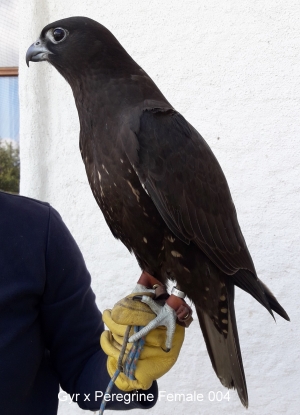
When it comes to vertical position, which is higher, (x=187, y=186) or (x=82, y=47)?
(x=82, y=47)

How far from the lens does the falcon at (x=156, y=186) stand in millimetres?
1062

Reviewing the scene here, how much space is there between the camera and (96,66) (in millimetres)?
1178

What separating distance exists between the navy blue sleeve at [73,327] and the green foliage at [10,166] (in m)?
1.49

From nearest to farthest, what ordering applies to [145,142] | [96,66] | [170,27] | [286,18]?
[145,142] → [96,66] → [286,18] → [170,27]

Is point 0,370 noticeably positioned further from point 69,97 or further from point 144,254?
point 69,97

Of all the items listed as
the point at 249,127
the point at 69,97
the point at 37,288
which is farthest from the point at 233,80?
the point at 37,288

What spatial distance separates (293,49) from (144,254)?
1.34 m

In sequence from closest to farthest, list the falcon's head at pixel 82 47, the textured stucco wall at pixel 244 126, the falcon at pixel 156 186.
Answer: the falcon at pixel 156 186
the falcon's head at pixel 82 47
the textured stucco wall at pixel 244 126

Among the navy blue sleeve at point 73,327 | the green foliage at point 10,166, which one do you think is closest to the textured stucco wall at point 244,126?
the green foliage at point 10,166

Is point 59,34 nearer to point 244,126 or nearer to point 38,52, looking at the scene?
point 38,52

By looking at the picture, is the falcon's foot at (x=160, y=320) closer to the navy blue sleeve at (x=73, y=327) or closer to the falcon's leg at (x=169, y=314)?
the falcon's leg at (x=169, y=314)

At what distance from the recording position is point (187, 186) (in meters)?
1.15

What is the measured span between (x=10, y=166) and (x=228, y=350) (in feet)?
6.12

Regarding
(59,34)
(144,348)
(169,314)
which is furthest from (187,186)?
(59,34)
